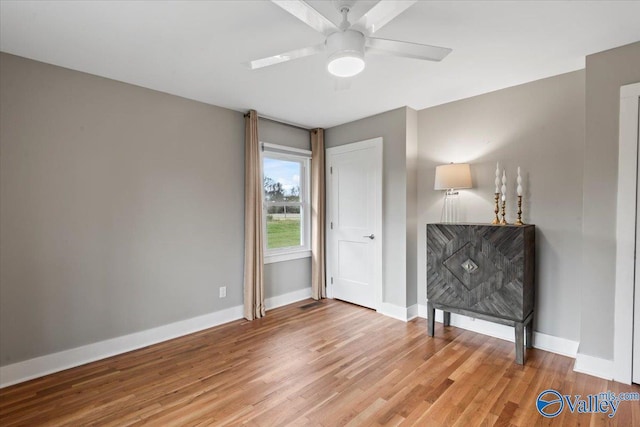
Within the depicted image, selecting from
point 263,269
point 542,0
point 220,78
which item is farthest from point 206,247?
point 542,0

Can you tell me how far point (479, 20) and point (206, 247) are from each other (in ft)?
10.4

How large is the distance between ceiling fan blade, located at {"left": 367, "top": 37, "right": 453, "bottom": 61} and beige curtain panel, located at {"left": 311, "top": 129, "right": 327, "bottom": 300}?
265cm

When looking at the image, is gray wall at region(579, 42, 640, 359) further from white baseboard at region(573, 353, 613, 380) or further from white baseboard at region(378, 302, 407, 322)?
white baseboard at region(378, 302, 407, 322)

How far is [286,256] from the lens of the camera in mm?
4199

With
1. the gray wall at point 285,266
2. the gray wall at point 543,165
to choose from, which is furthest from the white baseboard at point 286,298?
the gray wall at point 543,165

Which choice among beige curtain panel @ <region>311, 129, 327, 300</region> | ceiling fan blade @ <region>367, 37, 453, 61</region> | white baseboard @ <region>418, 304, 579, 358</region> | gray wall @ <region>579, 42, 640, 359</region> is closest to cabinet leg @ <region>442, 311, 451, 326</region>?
white baseboard @ <region>418, 304, 579, 358</region>

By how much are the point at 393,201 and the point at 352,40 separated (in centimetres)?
235

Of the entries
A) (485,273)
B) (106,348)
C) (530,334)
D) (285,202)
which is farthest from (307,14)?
(530,334)

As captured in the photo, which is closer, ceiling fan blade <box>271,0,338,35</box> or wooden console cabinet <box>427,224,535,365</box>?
ceiling fan blade <box>271,0,338,35</box>

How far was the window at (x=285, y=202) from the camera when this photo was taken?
408cm

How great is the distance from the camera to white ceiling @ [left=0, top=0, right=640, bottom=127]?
182 centimetres

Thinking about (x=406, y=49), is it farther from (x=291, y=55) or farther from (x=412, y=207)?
(x=412, y=207)

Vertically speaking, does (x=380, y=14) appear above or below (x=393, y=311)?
above

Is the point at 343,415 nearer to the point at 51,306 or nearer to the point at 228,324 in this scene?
the point at 228,324
